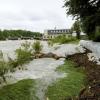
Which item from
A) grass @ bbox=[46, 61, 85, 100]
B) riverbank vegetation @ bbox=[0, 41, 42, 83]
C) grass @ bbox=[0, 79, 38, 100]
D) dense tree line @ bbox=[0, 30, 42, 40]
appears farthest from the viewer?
dense tree line @ bbox=[0, 30, 42, 40]

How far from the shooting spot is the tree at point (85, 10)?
74.1ft

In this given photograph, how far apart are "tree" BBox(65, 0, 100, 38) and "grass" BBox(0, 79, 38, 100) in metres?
15.3

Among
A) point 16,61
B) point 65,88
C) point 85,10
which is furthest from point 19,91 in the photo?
point 85,10

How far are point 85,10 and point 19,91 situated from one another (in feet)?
56.2

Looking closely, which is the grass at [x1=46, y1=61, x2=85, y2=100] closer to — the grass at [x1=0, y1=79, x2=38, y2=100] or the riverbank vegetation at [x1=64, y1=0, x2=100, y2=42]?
the grass at [x1=0, y1=79, x2=38, y2=100]

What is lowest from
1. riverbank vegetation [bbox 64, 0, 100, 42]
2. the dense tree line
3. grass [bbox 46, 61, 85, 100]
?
the dense tree line

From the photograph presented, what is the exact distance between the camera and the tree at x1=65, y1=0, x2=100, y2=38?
22578mm

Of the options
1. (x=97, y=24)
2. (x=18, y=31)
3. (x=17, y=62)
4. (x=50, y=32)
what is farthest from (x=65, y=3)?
(x=50, y=32)

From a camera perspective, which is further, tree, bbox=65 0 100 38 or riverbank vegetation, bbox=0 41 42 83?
tree, bbox=65 0 100 38

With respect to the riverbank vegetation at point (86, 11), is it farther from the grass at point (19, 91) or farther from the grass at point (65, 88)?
the grass at point (19, 91)

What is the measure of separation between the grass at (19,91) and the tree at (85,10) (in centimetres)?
1527

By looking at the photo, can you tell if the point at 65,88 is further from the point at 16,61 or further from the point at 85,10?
the point at 85,10

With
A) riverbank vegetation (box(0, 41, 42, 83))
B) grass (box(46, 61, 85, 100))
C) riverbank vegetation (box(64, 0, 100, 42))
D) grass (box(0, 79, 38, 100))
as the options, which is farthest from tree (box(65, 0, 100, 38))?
grass (box(0, 79, 38, 100))

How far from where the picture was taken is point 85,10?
76.6 feet
